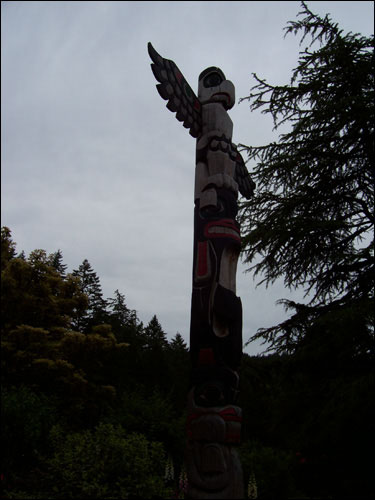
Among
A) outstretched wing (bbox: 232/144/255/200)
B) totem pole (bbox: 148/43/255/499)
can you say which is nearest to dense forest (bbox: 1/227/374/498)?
outstretched wing (bbox: 232/144/255/200)

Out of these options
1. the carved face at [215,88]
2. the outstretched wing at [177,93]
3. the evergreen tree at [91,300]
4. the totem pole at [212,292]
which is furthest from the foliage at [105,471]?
the evergreen tree at [91,300]

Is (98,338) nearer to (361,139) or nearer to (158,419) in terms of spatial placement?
(158,419)

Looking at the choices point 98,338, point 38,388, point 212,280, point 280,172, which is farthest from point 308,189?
point 38,388

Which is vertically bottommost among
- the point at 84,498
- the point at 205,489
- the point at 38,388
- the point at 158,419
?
the point at 84,498

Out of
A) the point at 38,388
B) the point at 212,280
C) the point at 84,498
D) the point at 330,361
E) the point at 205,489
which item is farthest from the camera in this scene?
the point at 38,388

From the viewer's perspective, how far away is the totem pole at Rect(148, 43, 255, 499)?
3536mm

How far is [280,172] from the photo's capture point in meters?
8.55

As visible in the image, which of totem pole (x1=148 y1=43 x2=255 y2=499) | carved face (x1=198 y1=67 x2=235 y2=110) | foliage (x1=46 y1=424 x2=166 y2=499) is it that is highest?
carved face (x1=198 y1=67 x2=235 y2=110)

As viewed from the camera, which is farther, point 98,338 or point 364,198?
point 98,338

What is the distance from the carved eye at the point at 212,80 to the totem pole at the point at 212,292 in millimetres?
13

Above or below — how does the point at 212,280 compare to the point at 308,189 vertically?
below

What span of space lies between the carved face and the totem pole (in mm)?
12

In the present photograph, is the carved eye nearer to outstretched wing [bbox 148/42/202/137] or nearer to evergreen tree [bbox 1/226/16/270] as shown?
outstretched wing [bbox 148/42/202/137]

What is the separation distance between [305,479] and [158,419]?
349 centimetres
